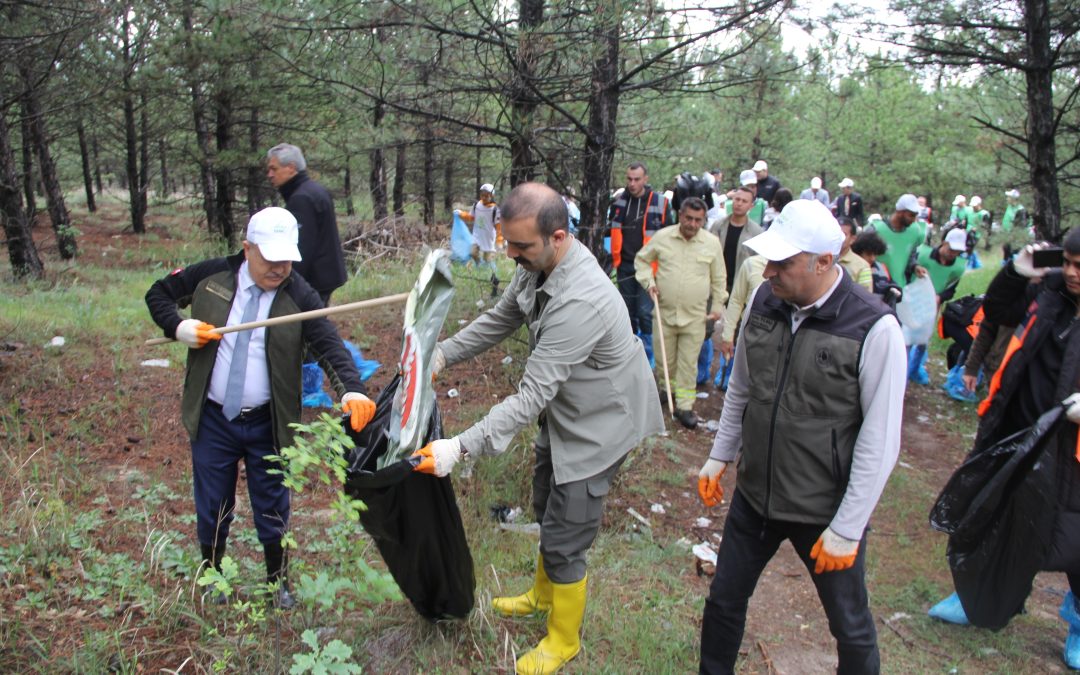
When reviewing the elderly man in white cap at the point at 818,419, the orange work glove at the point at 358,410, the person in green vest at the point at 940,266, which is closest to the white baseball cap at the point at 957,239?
the person in green vest at the point at 940,266

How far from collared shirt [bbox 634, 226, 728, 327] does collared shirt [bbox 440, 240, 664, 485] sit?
3.45 metres

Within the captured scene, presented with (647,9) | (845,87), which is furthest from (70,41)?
(845,87)

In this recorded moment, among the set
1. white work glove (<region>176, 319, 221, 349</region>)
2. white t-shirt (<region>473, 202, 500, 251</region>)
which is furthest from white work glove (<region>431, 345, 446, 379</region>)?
white t-shirt (<region>473, 202, 500, 251</region>)

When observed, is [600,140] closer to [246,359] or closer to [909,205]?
[909,205]

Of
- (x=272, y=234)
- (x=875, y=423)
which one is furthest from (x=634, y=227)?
(x=875, y=423)

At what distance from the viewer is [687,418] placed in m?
6.70

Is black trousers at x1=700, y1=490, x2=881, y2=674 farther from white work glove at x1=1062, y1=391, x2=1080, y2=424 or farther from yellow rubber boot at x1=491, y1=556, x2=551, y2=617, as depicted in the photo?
white work glove at x1=1062, y1=391, x2=1080, y2=424

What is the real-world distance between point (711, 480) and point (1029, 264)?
210cm

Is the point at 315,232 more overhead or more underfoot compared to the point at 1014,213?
more overhead

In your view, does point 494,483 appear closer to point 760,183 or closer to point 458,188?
point 760,183

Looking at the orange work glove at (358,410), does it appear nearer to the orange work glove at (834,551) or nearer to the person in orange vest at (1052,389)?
the orange work glove at (834,551)

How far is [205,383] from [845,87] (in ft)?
80.4

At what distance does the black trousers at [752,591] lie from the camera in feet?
8.55

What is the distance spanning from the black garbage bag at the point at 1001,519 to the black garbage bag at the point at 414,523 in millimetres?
2209
